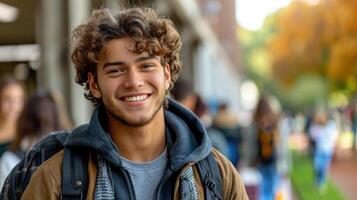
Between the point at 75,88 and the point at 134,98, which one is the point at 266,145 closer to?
the point at 75,88

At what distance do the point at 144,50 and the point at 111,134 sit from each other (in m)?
0.29

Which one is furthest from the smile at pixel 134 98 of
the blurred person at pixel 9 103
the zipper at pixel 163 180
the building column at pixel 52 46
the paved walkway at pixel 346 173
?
the paved walkway at pixel 346 173

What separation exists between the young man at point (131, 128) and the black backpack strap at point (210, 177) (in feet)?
0.05

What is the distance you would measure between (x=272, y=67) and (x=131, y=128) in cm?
4102

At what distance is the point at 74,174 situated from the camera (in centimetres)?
212

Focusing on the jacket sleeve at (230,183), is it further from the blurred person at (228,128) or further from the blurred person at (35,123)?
the blurred person at (228,128)

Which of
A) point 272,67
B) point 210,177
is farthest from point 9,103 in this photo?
point 272,67

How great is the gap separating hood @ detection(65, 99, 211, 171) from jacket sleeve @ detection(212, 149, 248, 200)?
69 millimetres

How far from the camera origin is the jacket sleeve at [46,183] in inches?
82.0

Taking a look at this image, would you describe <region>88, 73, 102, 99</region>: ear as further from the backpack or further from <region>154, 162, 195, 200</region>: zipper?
<region>154, 162, 195, 200</region>: zipper

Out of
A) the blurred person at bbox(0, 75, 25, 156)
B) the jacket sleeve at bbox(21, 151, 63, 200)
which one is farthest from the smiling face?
the blurred person at bbox(0, 75, 25, 156)

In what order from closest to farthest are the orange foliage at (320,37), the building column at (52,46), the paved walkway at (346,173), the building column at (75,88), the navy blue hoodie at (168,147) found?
the navy blue hoodie at (168,147) → the building column at (52,46) → the building column at (75,88) → the paved walkway at (346,173) → the orange foliage at (320,37)

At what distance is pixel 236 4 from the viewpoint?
37938mm

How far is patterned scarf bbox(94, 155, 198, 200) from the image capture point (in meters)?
2.10
